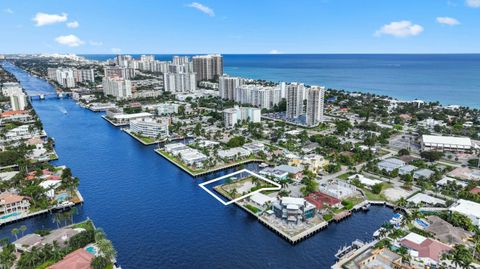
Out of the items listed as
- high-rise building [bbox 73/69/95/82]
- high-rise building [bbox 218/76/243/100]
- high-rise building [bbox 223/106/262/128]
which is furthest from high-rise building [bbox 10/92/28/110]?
high-rise building [bbox 73/69/95/82]

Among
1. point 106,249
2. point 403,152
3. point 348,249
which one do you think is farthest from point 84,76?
point 348,249

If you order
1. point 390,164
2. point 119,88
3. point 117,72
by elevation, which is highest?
point 117,72

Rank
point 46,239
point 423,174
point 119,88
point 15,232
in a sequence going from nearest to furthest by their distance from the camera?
point 46,239 < point 15,232 < point 423,174 < point 119,88

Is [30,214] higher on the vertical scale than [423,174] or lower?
lower

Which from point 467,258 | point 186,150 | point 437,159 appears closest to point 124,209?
point 186,150

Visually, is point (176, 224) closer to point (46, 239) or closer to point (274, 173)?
point (46, 239)

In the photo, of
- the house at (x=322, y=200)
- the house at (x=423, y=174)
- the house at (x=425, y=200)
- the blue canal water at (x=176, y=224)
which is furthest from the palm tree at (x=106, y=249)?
the house at (x=423, y=174)

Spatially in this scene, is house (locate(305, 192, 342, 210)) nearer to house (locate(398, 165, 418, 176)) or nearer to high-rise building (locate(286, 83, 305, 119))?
house (locate(398, 165, 418, 176))
